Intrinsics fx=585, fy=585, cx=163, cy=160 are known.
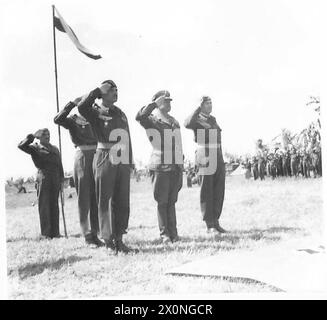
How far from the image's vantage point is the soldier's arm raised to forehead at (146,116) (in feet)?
20.2

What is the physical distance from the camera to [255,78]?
645 centimetres

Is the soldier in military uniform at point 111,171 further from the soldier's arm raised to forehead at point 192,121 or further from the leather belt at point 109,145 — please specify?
the soldier's arm raised to forehead at point 192,121

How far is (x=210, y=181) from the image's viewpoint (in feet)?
21.2

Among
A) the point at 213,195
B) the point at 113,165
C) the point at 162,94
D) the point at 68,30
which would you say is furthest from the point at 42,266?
the point at 68,30

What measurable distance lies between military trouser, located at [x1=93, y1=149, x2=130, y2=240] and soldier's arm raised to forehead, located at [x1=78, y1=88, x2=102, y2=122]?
14.8 inches

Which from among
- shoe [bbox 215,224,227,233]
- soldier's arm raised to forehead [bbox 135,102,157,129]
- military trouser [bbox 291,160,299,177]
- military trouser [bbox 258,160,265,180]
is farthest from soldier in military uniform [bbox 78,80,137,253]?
military trouser [bbox 291,160,299,177]

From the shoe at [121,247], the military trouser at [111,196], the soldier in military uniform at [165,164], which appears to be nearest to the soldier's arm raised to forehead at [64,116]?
the military trouser at [111,196]

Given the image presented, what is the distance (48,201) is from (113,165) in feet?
3.06

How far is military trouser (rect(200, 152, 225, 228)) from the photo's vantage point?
643cm

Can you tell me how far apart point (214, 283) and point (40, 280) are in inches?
68.3

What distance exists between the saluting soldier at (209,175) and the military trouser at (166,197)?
13.8 inches

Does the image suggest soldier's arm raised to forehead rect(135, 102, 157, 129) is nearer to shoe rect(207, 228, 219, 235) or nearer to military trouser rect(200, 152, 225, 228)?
military trouser rect(200, 152, 225, 228)

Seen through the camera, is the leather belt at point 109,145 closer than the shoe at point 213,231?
Yes
